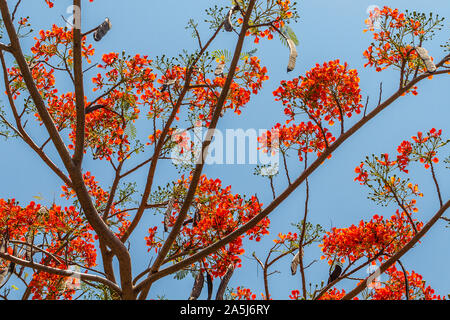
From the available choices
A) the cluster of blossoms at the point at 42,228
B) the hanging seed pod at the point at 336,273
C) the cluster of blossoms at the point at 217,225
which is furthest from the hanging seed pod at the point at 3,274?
the hanging seed pod at the point at 336,273

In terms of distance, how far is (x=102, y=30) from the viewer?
4375 millimetres

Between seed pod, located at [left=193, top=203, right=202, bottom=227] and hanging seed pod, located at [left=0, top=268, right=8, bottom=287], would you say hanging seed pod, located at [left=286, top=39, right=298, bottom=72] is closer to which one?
seed pod, located at [left=193, top=203, right=202, bottom=227]

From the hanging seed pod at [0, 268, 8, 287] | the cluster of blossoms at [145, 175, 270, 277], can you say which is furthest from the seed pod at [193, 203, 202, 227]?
the hanging seed pod at [0, 268, 8, 287]

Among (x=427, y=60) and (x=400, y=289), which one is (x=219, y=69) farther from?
(x=400, y=289)

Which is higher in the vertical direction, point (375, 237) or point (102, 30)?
point (102, 30)

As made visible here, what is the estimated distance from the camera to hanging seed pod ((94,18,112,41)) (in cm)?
430

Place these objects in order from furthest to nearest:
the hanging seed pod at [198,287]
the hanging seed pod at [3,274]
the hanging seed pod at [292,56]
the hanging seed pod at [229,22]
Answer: the hanging seed pod at [198,287] → the hanging seed pod at [229,22] → the hanging seed pod at [3,274] → the hanging seed pod at [292,56]

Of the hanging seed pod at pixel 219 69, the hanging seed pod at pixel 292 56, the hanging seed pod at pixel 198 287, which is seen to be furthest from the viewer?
the hanging seed pod at pixel 219 69

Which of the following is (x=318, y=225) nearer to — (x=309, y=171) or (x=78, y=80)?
(x=309, y=171)

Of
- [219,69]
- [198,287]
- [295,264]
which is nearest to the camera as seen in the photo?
[198,287]

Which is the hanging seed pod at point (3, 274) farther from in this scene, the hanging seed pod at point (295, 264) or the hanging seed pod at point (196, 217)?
the hanging seed pod at point (295, 264)

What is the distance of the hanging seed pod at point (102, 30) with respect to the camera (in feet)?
14.1

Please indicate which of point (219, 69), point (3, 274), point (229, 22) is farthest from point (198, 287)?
point (229, 22)
